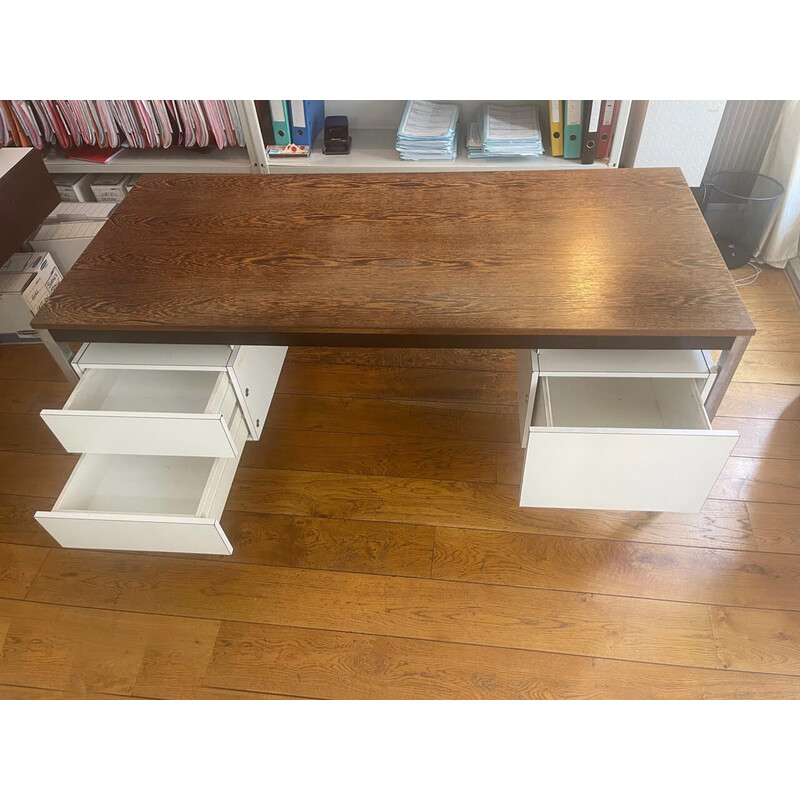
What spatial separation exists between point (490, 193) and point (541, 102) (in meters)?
1.00

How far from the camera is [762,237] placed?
2.40 m

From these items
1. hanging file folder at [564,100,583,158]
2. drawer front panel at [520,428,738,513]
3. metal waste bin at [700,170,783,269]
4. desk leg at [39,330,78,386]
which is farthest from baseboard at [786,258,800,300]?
desk leg at [39,330,78,386]

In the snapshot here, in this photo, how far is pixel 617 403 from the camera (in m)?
1.64

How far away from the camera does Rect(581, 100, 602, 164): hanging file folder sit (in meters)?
2.11

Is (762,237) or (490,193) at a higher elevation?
(490,193)

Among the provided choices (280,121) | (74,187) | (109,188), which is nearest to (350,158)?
(280,121)

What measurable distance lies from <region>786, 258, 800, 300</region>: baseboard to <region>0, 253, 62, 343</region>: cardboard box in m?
2.71

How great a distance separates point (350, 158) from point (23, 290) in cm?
122

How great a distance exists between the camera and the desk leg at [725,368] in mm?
1318

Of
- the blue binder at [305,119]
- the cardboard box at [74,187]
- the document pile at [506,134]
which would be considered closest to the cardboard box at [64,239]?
the cardboard box at [74,187]

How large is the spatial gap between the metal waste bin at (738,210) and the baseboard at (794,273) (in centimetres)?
14
